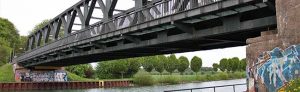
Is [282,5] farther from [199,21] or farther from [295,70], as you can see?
[199,21]

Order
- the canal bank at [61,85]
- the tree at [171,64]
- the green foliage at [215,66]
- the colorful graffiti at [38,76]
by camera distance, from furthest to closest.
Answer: the green foliage at [215,66]
the tree at [171,64]
the colorful graffiti at [38,76]
the canal bank at [61,85]

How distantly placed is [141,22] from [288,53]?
11.4 meters

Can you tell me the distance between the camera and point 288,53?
13156 mm

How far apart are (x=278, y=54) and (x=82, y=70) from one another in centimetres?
8541

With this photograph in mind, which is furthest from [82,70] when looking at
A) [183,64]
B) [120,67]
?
[183,64]

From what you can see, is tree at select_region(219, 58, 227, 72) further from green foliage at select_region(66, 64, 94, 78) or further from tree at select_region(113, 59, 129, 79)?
green foliage at select_region(66, 64, 94, 78)

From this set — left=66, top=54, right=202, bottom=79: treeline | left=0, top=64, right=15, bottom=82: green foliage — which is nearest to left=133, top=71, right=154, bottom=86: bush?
left=66, top=54, right=202, bottom=79: treeline


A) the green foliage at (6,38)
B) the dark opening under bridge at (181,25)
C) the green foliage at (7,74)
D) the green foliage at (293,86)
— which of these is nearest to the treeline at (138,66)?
the green foliage at (6,38)

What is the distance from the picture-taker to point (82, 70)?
96125mm

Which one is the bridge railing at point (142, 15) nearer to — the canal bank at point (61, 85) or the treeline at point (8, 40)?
the canal bank at point (61, 85)

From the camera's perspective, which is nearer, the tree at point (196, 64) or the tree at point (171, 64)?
the tree at point (171, 64)

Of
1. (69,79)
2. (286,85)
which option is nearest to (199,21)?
(286,85)

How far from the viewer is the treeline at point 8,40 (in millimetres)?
98787

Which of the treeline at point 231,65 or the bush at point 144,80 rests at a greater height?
the treeline at point 231,65
